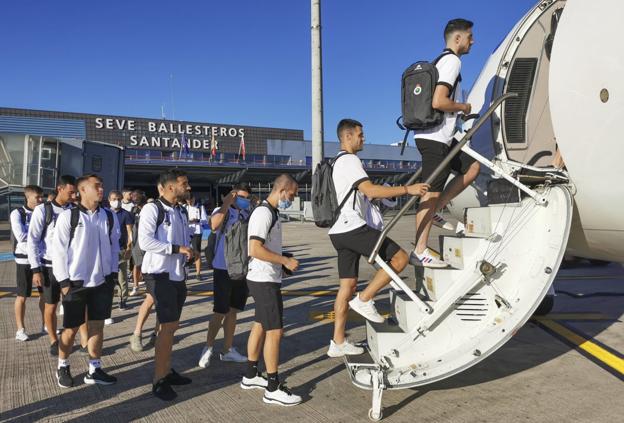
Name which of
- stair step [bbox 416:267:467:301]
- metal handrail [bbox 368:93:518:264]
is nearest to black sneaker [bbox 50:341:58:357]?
metal handrail [bbox 368:93:518:264]

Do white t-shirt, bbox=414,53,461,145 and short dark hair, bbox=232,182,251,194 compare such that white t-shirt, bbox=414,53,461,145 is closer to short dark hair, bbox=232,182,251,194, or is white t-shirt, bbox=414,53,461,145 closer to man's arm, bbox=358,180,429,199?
man's arm, bbox=358,180,429,199

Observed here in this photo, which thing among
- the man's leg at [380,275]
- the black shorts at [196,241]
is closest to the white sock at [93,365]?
the man's leg at [380,275]

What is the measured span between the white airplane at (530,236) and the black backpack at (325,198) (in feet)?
2.16

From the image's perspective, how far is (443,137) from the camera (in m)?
3.98

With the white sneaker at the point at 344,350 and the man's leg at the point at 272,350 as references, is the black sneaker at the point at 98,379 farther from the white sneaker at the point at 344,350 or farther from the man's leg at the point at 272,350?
the white sneaker at the point at 344,350

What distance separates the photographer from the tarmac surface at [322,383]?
345 cm

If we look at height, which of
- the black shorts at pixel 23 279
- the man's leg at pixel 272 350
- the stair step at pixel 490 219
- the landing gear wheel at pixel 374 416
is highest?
the stair step at pixel 490 219

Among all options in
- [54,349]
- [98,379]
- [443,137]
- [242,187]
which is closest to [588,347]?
[443,137]

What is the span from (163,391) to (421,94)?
3376 millimetres

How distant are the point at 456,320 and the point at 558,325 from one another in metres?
2.95

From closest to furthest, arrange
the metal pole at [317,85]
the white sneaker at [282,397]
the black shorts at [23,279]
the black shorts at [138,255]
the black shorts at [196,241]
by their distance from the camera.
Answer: the white sneaker at [282,397], the black shorts at [23,279], the black shorts at [138,255], the metal pole at [317,85], the black shorts at [196,241]

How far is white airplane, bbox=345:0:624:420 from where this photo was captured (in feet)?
10.6

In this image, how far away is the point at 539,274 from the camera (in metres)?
3.43

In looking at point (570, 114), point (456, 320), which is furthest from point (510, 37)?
point (456, 320)
